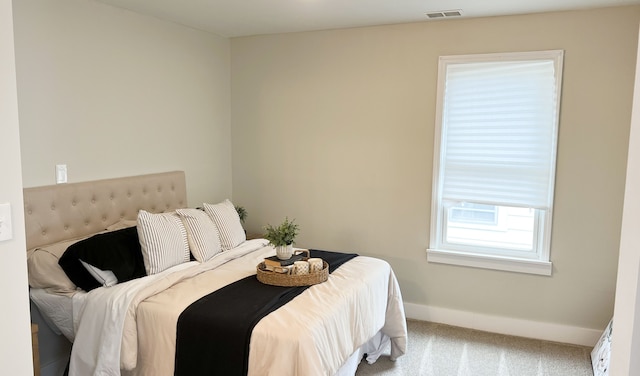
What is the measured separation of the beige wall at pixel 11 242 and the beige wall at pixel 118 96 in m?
1.44

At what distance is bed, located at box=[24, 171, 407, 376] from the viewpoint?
245cm

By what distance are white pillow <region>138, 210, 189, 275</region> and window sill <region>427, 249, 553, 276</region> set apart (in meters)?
2.02

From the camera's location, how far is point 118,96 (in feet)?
11.7

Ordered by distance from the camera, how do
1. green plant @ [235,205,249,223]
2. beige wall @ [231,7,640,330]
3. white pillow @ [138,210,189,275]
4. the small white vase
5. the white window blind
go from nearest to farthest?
white pillow @ [138,210,189,275], the small white vase, beige wall @ [231,7,640,330], the white window blind, green plant @ [235,205,249,223]

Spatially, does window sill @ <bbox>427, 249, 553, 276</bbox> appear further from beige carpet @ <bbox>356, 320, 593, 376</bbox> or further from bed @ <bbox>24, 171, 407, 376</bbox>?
bed @ <bbox>24, 171, 407, 376</bbox>

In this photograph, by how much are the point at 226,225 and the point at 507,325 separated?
234 cm

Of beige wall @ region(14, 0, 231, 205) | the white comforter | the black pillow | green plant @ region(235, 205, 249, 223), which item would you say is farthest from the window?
the black pillow

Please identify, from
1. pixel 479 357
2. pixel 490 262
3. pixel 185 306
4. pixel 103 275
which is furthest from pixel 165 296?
pixel 490 262

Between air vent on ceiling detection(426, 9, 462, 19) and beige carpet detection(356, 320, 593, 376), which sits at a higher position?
air vent on ceiling detection(426, 9, 462, 19)

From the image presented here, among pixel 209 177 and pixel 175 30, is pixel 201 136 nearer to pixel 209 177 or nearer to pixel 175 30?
pixel 209 177

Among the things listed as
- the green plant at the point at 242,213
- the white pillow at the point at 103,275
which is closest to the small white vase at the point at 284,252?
the white pillow at the point at 103,275

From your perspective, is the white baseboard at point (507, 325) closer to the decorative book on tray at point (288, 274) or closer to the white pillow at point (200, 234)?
the decorative book on tray at point (288, 274)

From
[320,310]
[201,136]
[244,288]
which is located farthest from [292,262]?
[201,136]

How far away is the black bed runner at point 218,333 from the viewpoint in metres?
2.40
